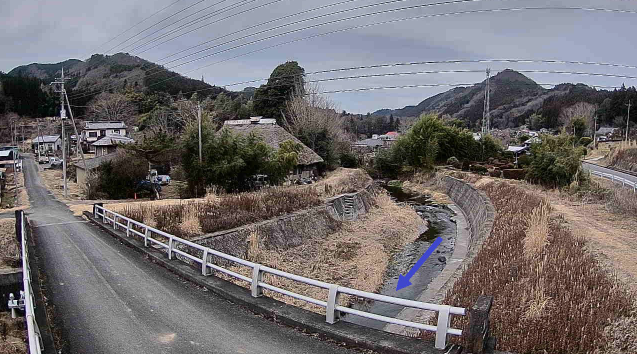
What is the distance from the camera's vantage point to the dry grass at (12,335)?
6.33m

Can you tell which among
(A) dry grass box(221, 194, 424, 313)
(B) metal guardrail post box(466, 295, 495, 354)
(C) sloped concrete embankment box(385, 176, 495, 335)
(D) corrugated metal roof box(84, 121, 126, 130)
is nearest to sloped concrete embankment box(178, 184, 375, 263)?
(A) dry grass box(221, 194, 424, 313)

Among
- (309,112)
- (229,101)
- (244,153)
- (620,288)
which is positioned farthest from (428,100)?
(620,288)

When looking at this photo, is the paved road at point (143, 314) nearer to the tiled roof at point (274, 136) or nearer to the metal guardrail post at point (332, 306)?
the metal guardrail post at point (332, 306)

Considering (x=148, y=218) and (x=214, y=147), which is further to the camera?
(x=214, y=147)

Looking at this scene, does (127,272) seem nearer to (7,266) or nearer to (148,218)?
(7,266)

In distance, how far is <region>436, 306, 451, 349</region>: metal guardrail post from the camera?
442cm

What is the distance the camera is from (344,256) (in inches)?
569

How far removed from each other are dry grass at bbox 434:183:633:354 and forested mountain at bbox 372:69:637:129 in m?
44.7

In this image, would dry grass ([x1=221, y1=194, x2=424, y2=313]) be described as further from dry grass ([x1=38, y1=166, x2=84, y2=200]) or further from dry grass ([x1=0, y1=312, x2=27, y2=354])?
dry grass ([x1=38, y1=166, x2=84, y2=200])

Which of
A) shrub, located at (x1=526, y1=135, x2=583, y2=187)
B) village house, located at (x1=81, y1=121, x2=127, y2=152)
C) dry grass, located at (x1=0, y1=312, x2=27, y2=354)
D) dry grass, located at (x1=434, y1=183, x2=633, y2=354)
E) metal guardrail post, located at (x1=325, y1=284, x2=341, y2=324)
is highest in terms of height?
village house, located at (x1=81, y1=121, x2=127, y2=152)

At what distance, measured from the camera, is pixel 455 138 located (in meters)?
41.8

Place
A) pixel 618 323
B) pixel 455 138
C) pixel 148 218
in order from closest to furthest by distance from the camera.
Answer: pixel 618 323
pixel 148 218
pixel 455 138

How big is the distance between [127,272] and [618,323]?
7.96m

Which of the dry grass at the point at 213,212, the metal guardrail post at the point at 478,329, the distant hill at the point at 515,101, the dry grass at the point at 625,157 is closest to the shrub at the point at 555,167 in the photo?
the dry grass at the point at 625,157
